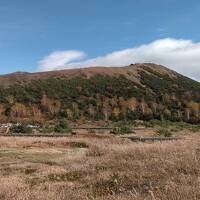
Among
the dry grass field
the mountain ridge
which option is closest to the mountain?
the mountain ridge

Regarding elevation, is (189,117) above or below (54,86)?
below

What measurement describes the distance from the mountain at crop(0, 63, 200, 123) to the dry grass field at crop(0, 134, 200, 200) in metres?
70.9

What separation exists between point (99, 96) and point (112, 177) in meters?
106

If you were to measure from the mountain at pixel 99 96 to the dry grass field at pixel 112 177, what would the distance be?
70918 mm

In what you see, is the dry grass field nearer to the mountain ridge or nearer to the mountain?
the mountain

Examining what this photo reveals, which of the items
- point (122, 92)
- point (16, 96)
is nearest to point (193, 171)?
point (16, 96)

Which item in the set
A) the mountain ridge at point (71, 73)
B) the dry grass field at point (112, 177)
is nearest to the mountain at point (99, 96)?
the mountain ridge at point (71, 73)

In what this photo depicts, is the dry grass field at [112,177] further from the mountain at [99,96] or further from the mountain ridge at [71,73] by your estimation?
the mountain ridge at [71,73]

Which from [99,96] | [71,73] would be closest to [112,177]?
[99,96]

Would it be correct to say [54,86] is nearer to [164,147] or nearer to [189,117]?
[189,117]

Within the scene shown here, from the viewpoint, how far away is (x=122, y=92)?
123062 mm

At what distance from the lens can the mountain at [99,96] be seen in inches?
4055

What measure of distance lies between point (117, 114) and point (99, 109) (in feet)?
17.8

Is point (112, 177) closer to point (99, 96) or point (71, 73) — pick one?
point (99, 96)
